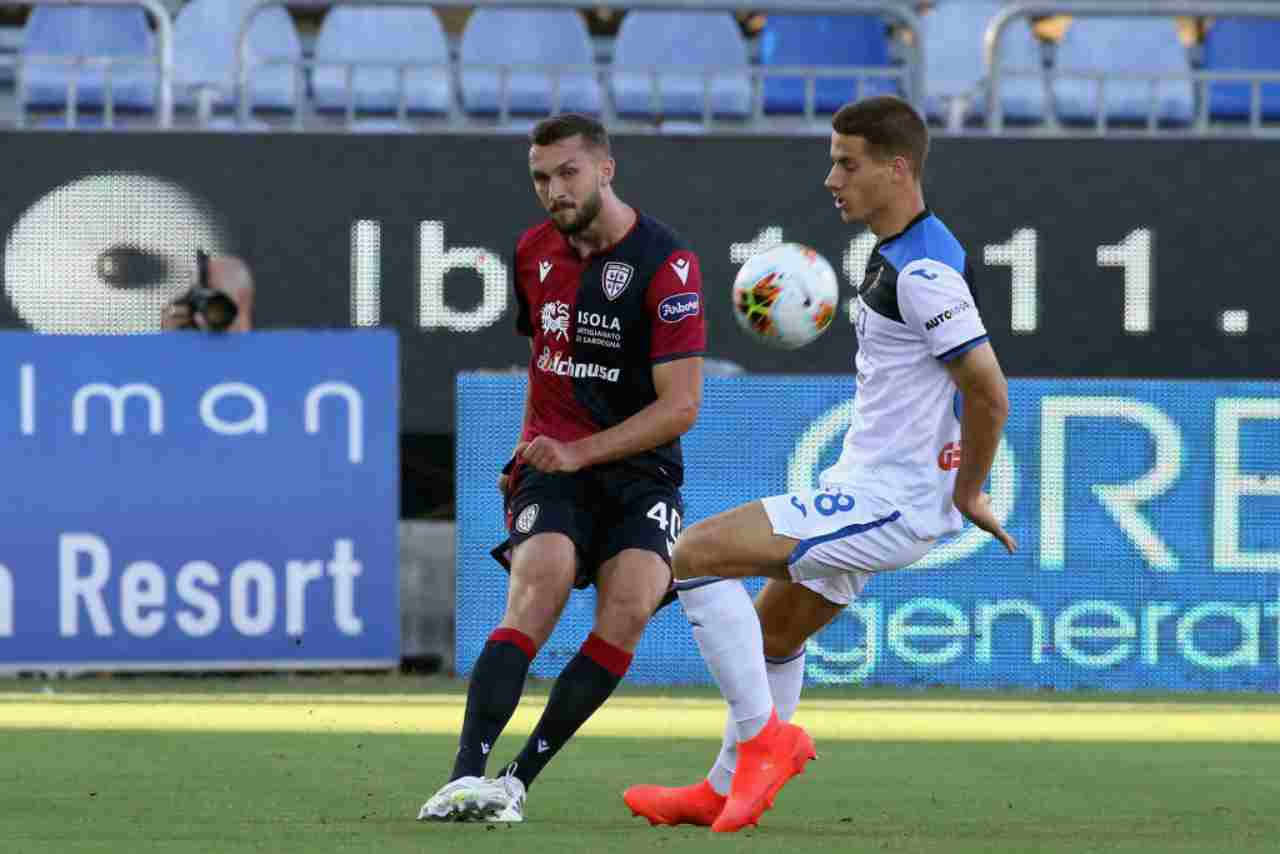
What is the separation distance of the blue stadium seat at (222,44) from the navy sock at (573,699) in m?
8.05

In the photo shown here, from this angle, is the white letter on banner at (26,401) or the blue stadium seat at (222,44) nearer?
the white letter on banner at (26,401)

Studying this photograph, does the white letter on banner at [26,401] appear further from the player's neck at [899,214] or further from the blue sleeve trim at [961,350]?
the blue sleeve trim at [961,350]

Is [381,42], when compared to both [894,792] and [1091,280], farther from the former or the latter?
[894,792]

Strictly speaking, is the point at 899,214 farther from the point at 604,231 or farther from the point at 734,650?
the point at 734,650

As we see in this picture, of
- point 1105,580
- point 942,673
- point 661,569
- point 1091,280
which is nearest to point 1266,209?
point 1091,280

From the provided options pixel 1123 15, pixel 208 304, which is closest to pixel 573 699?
pixel 208 304

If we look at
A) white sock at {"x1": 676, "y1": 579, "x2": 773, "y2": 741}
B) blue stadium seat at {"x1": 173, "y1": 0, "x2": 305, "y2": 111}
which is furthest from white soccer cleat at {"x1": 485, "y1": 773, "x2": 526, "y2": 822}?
blue stadium seat at {"x1": 173, "y1": 0, "x2": 305, "y2": 111}

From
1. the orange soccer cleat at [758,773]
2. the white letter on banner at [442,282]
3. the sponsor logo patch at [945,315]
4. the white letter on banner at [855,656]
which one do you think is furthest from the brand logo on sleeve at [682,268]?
the white letter on banner at [442,282]

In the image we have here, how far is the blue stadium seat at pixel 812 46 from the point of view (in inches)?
558

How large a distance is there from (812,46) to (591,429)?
28.8 ft

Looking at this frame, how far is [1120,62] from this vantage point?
590 inches

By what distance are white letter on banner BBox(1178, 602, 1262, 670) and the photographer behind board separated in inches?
189

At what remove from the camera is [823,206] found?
1177 centimetres

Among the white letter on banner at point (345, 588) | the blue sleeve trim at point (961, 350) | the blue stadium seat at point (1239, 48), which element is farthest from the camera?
the blue stadium seat at point (1239, 48)
